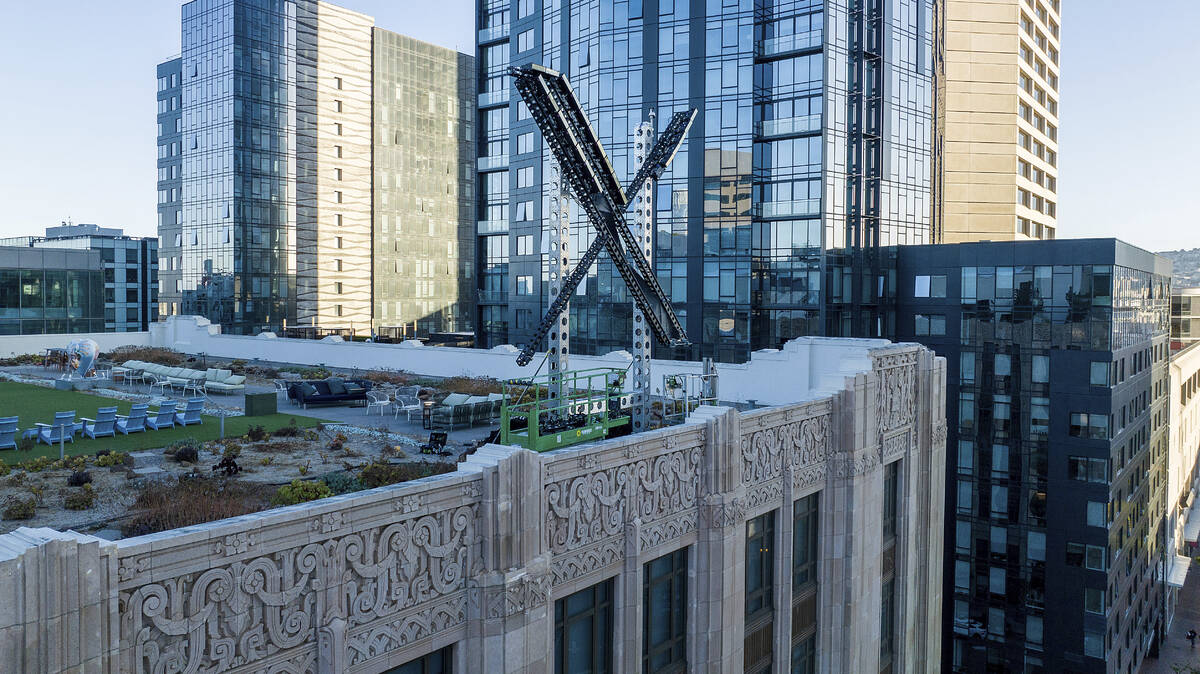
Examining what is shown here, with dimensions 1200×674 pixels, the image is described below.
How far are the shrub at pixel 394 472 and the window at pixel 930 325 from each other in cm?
4607

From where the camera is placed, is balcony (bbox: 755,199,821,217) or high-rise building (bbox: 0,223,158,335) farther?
high-rise building (bbox: 0,223,158,335)

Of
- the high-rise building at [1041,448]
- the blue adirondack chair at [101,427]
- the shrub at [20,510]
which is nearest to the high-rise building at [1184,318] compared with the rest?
the high-rise building at [1041,448]

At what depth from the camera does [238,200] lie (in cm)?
9038

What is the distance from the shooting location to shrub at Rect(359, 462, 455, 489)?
15.1m

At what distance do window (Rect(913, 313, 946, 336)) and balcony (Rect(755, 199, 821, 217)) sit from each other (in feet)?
35.2

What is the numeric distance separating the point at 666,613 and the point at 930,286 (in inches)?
1871

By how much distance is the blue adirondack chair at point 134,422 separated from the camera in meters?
21.5

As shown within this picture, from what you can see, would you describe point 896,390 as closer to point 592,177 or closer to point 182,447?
point 592,177

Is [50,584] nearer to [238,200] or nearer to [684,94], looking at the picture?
[684,94]

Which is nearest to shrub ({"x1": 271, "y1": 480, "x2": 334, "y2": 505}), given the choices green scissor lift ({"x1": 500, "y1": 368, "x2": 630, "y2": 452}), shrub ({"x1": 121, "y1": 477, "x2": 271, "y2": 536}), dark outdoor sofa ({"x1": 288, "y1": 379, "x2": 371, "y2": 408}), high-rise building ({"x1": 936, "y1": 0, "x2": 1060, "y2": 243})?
shrub ({"x1": 121, "y1": 477, "x2": 271, "y2": 536})

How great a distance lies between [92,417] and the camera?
81.4 feet

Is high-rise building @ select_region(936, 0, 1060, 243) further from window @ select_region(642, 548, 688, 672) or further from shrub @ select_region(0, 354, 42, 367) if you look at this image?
shrub @ select_region(0, 354, 42, 367)

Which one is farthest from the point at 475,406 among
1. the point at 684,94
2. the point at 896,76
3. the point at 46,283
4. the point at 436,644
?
the point at 46,283

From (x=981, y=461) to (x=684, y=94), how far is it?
109 ft
